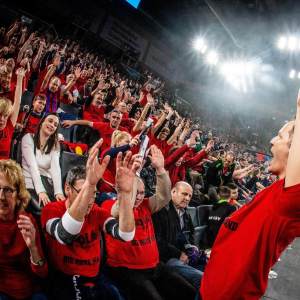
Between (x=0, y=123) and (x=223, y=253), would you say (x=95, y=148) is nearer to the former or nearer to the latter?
(x=223, y=253)

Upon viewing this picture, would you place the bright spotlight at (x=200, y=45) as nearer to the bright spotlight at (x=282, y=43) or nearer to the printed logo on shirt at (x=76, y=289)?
the bright spotlight at (x=282, y=43)

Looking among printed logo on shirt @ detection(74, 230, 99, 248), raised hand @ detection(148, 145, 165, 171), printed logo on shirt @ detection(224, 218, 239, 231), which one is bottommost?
printed logo on shirt @ detection(74, 230, 99, 248)

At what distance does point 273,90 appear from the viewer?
2398 cm

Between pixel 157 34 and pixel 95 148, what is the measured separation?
66.1 ft

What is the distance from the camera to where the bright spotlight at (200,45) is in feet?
65.5

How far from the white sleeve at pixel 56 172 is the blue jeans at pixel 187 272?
1306 mm

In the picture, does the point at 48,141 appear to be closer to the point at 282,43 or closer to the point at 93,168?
the point at 93,168

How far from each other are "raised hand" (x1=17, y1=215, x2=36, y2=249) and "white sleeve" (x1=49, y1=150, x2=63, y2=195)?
4.51 feet

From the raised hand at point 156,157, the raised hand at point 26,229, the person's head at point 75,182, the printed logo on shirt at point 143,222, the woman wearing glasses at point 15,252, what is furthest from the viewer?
the printed logo on shirt at point 143,222

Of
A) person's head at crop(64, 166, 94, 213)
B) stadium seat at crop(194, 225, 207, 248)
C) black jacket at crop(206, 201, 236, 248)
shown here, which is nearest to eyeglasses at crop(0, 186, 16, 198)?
person's head at crop(64, 166, 94, 213)

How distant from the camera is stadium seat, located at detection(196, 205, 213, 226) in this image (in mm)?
4529

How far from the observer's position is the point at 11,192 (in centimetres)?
190

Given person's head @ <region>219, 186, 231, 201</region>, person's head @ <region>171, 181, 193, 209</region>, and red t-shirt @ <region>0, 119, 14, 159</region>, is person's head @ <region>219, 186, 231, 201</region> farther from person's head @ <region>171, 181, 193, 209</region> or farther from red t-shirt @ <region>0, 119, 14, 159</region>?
red t-shirt @ <region>0, 119, 14, 159</region>

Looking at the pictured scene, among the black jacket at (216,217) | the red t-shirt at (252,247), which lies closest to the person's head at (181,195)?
the black jacket at (216,217)
